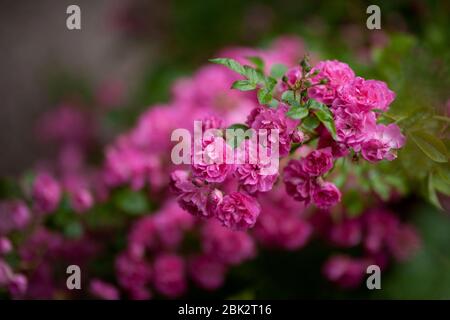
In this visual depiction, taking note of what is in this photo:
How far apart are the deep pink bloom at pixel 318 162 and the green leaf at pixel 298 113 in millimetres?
70

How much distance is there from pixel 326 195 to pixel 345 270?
0.44 m

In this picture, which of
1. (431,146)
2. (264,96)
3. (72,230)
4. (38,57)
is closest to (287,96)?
(264,96)

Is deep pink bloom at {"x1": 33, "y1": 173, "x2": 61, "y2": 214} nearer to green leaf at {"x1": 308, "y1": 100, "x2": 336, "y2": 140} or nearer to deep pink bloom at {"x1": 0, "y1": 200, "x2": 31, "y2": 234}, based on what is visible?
deep pink bloom at {"x1": 0, "y1": 200, "x2": 31, "y2": 234}

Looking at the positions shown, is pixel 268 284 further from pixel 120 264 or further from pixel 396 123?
pixel 396 123

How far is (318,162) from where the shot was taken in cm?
83

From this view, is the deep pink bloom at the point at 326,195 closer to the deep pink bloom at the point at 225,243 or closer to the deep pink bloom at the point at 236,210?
the deep pink bloom at the point at 236,210

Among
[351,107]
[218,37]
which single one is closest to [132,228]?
[351,107]

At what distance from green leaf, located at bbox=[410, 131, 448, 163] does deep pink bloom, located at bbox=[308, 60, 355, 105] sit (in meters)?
0.15

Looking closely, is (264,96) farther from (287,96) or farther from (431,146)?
(431,146)

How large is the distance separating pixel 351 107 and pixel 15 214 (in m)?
0.75

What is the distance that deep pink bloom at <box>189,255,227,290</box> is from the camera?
1192mm

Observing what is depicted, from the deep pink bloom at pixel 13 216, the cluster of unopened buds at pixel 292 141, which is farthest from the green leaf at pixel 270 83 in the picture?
the deep pink bloom at pixel 13 216

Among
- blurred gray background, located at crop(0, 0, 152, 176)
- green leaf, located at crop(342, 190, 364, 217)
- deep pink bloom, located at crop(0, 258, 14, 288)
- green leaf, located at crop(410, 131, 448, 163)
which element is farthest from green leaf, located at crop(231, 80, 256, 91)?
blurred gray background, located at crop(0, 0, 152, 176)

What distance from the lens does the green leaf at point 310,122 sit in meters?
0.82
